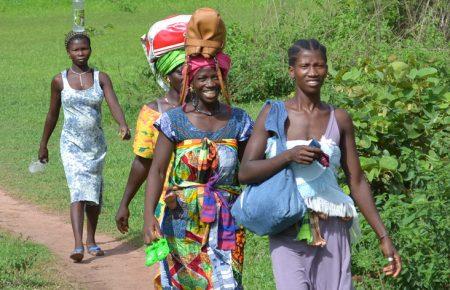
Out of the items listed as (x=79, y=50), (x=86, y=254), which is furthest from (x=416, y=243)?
(x=79, y=50)

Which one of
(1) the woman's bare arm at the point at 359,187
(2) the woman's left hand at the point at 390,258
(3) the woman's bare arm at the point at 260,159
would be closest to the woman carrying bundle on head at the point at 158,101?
(3) the woman's bare arm at the point at 260,159

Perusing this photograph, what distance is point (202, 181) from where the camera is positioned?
15.0 feet

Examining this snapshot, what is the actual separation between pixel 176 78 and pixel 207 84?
1.40ft

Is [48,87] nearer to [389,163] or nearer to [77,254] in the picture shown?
[77,254]

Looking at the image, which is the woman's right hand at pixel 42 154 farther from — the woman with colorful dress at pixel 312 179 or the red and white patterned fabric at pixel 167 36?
the woman with colorful dress at pixel 312 179

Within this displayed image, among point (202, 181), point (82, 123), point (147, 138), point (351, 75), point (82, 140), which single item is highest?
point (351, 75)

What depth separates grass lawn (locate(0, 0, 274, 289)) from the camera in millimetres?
8711

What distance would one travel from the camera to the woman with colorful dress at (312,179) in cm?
413

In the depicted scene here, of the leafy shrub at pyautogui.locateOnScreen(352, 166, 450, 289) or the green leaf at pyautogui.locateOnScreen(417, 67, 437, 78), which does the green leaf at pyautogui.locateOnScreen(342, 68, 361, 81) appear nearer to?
the green leaf at pyautogui.locateOnScreen(417, 67, 437, 78)

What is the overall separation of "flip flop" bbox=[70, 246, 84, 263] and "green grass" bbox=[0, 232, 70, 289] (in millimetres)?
140

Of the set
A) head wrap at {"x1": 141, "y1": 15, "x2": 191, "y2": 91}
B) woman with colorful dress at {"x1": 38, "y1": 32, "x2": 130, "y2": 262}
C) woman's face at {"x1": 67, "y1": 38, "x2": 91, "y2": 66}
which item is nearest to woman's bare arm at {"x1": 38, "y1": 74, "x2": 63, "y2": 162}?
woman with colorful dress at {"x1": 38, "y1": 32, "x2": 130, "y2": 262}

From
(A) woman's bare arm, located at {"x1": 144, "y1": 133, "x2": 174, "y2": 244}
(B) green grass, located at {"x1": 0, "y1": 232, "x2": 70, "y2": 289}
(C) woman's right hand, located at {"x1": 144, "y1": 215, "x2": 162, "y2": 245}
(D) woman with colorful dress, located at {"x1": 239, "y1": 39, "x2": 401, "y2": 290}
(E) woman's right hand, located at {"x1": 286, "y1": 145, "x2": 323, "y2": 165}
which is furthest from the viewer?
(B) green grass, located at {"x1": 0, "y1": 232, "x2": 70, "y2": 289}

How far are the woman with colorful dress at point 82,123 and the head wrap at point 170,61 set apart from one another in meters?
2.41

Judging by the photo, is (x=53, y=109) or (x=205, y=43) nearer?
(x=205, y=43)
